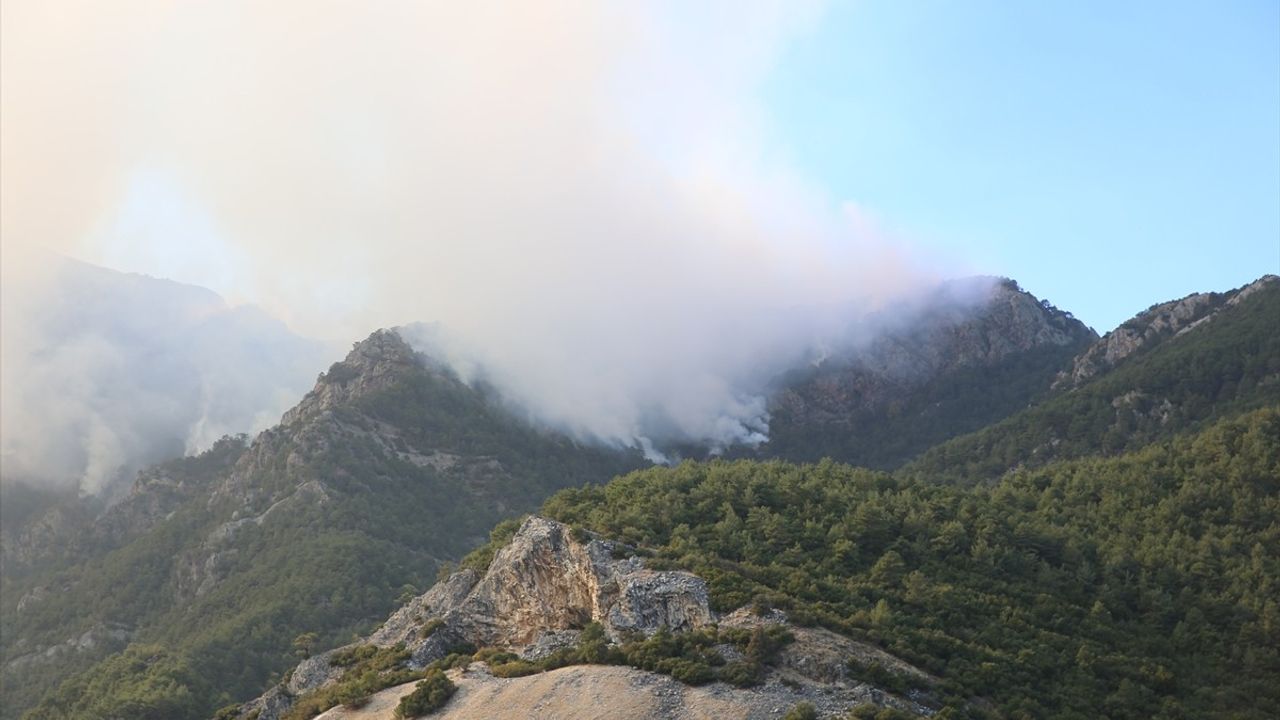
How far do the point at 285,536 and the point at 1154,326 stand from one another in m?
135

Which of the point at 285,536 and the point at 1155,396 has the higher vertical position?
the point at 285,536

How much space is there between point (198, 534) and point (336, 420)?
27958mm

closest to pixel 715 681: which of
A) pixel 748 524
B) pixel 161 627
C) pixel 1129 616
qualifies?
pixel 748 524

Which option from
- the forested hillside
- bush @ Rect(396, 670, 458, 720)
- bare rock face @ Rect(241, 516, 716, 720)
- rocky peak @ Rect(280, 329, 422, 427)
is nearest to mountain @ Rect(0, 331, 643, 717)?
rocky peak @ Rect(280, 329, 422, 427)

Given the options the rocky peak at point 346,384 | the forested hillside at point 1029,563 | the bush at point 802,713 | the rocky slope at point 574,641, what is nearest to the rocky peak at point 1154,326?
the forested hillside at point 1029,563

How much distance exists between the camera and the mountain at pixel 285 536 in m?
132

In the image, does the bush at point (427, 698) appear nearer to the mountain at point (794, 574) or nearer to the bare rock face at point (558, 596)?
the mountain at point (794, 574)

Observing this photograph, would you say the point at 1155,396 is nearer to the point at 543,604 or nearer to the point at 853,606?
the point at 853,606

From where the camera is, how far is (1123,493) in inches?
3472

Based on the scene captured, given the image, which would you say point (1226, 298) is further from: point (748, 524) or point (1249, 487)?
point (748, 524)

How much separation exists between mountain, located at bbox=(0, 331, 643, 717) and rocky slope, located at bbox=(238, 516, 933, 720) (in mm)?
48904

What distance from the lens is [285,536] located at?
510 ft

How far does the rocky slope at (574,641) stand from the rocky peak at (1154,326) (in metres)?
123

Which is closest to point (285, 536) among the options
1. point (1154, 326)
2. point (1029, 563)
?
point (1029, 563)
